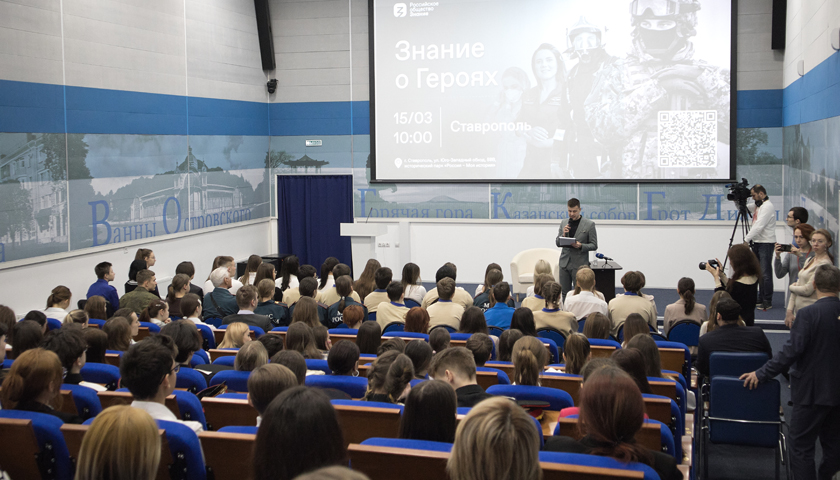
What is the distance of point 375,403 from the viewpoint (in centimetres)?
299

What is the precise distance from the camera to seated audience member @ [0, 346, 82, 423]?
2.97 m

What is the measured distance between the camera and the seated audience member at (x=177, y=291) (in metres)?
6.21

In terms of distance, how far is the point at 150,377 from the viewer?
2.86 meters

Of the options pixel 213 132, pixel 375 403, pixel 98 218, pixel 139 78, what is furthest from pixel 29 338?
pixel 213 132

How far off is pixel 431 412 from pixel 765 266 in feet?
24.2

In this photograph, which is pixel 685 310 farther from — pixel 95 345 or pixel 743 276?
pixel 95 345

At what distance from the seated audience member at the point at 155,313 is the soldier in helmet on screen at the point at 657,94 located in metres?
7.13

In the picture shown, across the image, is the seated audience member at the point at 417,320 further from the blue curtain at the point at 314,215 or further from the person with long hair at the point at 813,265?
the blue curtain at the point at 314,215

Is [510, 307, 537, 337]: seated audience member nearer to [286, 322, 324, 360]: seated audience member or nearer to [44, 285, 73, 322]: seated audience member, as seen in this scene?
[286, 322, 324, 360]: seated audience member

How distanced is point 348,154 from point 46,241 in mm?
5227

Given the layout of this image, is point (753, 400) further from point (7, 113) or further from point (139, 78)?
point (139, 78)

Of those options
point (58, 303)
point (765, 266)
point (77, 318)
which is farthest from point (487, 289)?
point (765, 266)

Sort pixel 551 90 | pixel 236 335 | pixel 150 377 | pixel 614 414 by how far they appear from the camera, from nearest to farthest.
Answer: pixel 614 414, pixel 150 377, pixel 236 335, pixel 551 90

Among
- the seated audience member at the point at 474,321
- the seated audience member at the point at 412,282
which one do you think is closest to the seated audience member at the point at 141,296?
the seated audience member at the point at 412,282
